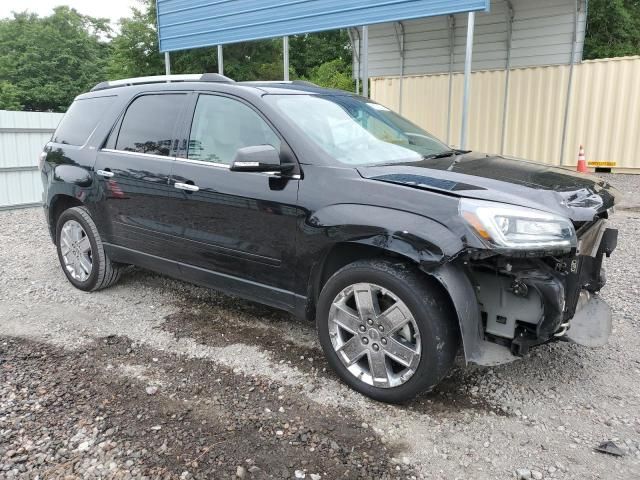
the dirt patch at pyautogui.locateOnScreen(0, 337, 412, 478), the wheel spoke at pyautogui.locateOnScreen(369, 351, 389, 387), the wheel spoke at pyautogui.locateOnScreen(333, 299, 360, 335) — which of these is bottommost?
the dirt patch at pyautogui.locateOnScreen(0, 337, 412, 478)

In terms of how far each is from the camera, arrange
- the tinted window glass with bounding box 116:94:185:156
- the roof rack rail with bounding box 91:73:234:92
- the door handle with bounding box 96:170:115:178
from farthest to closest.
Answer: the door handle with bounding box 96:170:115:178
the tinted window glass with bounding box 116:94:185:156
the roof rack rail with bounding box 91:73:234:92

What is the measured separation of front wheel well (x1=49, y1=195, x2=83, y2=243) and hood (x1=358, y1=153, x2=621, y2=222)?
315 centimetres

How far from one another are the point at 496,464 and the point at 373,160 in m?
1.82

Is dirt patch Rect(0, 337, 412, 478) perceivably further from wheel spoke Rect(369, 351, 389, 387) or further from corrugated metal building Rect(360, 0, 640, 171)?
corrugated metal building Rect(360, 0, 640, 171)

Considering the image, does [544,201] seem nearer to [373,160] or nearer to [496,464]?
[373,160]

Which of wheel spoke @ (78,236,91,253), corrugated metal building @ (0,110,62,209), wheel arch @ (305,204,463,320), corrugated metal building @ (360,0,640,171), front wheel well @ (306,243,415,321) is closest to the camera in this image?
wheel arch @ (305,204,463,320)

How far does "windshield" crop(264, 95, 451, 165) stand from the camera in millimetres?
3273

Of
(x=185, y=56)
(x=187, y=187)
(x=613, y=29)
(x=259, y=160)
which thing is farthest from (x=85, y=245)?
(x=185, y=56)

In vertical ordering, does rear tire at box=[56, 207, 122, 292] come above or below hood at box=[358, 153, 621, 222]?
below

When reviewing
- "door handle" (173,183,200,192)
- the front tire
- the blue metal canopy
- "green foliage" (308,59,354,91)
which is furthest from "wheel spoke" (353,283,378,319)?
"green foliage" (308,59,354,91)

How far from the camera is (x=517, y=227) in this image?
2518mm

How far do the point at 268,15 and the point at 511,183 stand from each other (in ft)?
26.7

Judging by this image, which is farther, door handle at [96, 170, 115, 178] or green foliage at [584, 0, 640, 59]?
green foliage at [584, 0, 640, 59]

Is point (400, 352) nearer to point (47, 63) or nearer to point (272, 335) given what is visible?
point (272, 335)
